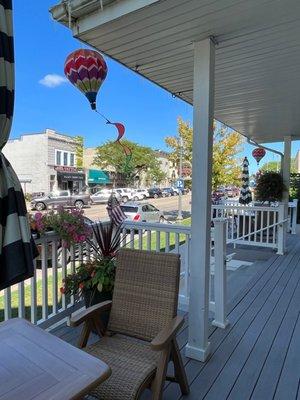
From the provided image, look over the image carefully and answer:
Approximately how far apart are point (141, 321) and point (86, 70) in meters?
2.05

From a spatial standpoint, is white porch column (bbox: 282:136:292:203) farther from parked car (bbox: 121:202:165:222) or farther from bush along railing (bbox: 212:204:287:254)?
parked car (bbox: 121:202:165:222)

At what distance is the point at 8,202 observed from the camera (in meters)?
1.23

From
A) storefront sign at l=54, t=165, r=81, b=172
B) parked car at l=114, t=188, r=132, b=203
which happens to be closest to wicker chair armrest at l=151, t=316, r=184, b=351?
parked car at l=114, t=188, r=132, b=203

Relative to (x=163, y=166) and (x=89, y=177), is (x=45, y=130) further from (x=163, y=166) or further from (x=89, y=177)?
(x=163, y=166)

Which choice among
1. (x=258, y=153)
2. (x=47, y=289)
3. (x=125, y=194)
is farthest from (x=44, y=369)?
(x=125, y=194)

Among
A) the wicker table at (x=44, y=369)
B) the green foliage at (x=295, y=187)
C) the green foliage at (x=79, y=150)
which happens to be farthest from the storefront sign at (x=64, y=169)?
the wicker table at (x=44, y=369)

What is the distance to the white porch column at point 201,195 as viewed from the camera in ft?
7.60

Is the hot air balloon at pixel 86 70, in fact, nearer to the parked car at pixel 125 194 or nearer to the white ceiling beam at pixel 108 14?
the white ceiling beam at pixel 108 14

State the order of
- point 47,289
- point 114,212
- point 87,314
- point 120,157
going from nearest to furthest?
point 87,314
point 47,289
point 114,212
point 120,157

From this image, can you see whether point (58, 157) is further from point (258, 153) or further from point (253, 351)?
point (253, 351)

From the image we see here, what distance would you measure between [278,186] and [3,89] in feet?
21.0

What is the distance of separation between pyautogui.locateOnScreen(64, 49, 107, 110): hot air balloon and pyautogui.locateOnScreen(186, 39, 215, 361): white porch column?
822 mm

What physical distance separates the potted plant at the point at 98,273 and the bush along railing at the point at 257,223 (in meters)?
3.44

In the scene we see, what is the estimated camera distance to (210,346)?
2520 mm
